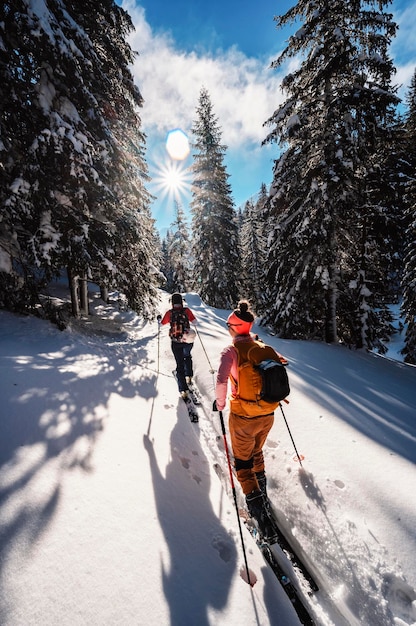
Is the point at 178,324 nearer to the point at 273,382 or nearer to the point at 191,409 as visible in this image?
the point at 191,409

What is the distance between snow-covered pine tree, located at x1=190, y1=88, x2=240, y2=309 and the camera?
2638cm

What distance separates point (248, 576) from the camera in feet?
9.07

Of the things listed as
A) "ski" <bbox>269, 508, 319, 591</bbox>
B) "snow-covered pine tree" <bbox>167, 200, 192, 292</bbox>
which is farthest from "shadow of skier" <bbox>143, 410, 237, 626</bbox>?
"snow-covered pine tree" <bbox>167, 200, 192, 292</bbox>

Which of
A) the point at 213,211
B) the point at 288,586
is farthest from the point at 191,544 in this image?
the point at 213,211

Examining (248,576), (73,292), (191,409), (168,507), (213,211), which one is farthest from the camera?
(213,211)

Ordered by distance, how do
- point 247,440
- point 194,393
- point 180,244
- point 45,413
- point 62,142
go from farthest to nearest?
point 180,244 < point 62,142 < point 194,393 < point 45,413 < point 247,440

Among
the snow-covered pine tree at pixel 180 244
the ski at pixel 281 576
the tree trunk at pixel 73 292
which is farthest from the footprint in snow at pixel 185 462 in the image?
the snow-covered pine tree at pixel 180 244

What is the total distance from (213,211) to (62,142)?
788 inches

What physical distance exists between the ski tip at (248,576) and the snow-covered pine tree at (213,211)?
2454cm

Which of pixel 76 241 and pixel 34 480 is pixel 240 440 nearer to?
pixel 34 480

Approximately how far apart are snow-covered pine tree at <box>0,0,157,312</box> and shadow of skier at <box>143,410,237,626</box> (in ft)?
22.0

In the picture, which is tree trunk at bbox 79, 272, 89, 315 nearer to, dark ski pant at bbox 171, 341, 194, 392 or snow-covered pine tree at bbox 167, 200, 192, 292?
dark ski pant at bbox 171, 341, 194, 392

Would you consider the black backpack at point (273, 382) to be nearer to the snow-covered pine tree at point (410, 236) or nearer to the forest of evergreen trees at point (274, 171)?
the forest of evergreen trees at point (274, 171)

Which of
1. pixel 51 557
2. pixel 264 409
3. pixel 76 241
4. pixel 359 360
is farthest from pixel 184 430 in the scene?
pixel 359 360
